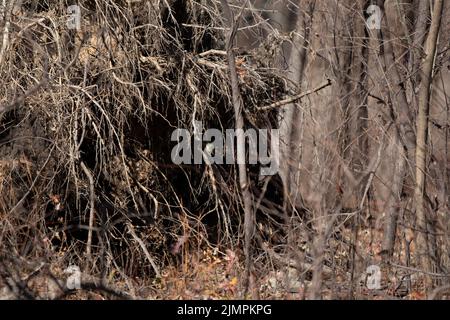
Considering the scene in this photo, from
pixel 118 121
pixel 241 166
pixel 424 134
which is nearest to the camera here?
pixel 424 134

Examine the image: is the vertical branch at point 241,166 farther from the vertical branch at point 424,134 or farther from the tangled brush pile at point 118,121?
the vertical branch at point 424,134

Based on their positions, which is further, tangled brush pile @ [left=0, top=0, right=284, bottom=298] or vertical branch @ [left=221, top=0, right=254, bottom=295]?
tangled brush pile @ [left=0, top=0, right=284, bottom=298]

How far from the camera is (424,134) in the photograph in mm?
7328

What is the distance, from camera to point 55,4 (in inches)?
338

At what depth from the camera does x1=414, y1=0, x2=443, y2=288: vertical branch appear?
279 inches

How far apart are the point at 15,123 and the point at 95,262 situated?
5.81 ft

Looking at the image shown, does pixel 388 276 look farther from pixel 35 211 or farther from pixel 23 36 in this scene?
pixel 23 36

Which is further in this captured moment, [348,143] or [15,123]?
[15,123]

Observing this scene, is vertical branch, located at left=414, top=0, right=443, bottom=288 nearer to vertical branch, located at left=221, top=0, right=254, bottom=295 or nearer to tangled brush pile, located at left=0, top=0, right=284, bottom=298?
vertical branch, located at left=221, top=0, right=254, bottom=295

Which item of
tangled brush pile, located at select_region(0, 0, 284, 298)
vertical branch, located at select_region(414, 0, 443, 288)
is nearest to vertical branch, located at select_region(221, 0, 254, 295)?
tangled brush pile, located at select_region(0, 0, 284, 298)

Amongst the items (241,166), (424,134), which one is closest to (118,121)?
(241,166)

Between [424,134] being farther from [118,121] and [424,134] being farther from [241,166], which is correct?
[118,121]

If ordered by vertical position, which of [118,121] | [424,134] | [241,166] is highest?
[118,121]
